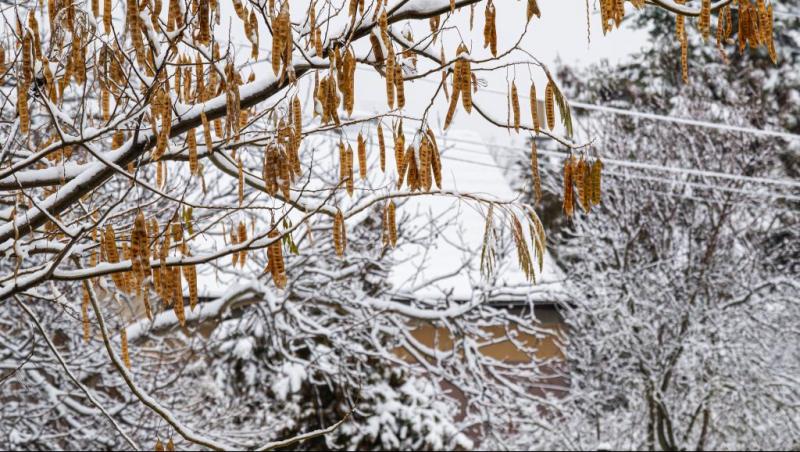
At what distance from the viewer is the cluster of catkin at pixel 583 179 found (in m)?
3.13

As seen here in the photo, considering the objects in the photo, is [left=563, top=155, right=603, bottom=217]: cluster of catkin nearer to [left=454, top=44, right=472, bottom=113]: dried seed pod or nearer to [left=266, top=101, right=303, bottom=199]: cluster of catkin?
[left=454, top=44, right=472, bottom=113]: dried seed pod

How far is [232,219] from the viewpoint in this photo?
4.52m

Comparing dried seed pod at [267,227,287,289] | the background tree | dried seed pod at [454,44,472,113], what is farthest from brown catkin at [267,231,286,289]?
the background tree

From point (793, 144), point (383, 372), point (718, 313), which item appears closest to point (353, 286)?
point (383, 372)

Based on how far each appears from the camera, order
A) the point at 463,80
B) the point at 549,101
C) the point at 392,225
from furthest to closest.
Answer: the point at 392,225 < the point at 549,101 < the point at 463,80

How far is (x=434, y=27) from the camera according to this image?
3303mm

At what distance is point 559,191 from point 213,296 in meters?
5.99

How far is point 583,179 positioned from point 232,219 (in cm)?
193

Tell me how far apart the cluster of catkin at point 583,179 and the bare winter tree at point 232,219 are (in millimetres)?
175

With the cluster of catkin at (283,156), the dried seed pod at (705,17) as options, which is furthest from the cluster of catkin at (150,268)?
the dried seed pod at (705,17)

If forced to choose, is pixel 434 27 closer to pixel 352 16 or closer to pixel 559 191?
pixel 352 16

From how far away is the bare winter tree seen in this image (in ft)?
9.61

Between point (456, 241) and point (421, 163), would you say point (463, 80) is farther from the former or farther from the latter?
point (456, 241)

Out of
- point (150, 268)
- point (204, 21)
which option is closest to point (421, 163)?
point (204, 21)
